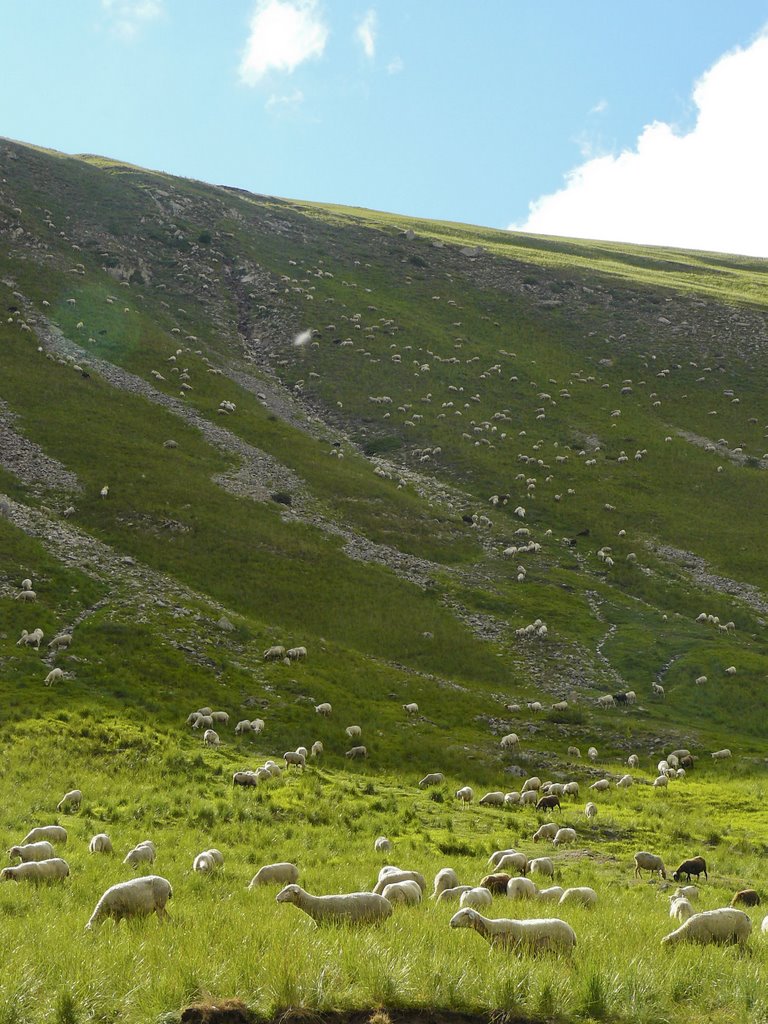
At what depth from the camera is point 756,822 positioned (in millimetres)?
29469

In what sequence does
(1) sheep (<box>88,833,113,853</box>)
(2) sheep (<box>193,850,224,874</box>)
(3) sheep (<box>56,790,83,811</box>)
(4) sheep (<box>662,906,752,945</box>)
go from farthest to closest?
1. (3) sheep (<box>56,790,83,811</box>)
2. (1) sheep (<box>88,833,113,853</box>)
3. (2) sheep (<box>193,850,224,874</box>)
4. (4) sheep (<box>662,906,752,945</box>)

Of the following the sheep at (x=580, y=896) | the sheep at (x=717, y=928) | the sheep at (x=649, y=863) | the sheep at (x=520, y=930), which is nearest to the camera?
the sheep at (x=520, y=930)

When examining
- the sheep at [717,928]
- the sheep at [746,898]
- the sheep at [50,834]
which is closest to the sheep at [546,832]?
the sheep at [746,898]

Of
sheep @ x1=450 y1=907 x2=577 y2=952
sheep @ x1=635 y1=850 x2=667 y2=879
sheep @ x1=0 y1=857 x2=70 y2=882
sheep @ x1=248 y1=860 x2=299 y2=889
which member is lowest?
sheep @ x1=635 y1=850 x2=667 y2=879

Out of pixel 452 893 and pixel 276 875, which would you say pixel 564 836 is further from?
pixel 276 875

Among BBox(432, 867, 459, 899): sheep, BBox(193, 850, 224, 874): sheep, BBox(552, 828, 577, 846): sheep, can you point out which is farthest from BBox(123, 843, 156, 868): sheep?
BBox(552, 828, 577, 846): sheep

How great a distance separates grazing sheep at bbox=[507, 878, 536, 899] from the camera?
16.0m

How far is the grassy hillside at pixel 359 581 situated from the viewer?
449 inches

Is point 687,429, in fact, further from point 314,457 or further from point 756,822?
point 756,822

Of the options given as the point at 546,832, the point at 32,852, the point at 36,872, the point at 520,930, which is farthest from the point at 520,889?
the point at 546,832

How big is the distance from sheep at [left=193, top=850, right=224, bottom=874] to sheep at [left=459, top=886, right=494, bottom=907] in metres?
5.85

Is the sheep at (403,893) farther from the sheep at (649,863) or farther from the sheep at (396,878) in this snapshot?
the sheep at (649,863)

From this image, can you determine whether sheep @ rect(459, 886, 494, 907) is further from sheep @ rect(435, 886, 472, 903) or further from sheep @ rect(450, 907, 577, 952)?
sheep @ rect(450, 907, 577, 952)

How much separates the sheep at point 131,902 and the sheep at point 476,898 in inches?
199
